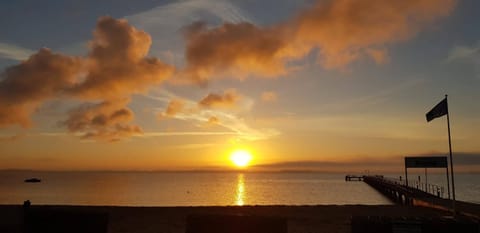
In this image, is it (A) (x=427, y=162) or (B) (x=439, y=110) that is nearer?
(B) (x=439, y=110)

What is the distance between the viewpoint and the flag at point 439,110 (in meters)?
19.9

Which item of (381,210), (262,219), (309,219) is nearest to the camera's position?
(262,219)

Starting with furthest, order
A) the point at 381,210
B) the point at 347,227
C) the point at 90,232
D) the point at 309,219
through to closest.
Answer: the point at 381,210 → the point at 309,219 → the point at 347,227 → the point at 90,232

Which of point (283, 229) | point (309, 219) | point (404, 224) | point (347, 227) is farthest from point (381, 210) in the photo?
point (283, 229)

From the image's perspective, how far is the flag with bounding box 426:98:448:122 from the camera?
19911 millimetres

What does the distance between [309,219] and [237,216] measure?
13.5 metres

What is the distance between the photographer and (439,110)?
2047cm

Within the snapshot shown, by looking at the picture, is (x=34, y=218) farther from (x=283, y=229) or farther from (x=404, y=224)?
(x=404, y=224)

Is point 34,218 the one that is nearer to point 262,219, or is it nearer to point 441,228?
point 262,219

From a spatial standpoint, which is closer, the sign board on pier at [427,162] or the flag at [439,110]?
the flag at [439,110]

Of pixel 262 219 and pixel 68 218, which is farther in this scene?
pixel 68 218

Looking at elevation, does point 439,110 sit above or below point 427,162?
above

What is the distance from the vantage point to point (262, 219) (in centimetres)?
952

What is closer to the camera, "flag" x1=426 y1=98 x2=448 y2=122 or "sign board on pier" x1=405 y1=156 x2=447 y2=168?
"flag" x1=426 y1=98 x2=448 y2=122
